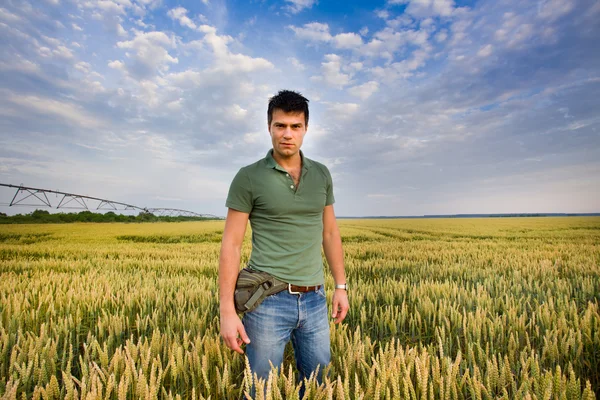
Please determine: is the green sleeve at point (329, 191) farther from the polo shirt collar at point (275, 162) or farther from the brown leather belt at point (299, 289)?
the brown leather belt at point (299, 289)

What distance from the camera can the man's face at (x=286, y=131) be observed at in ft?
6.21

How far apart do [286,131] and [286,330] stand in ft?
3.74

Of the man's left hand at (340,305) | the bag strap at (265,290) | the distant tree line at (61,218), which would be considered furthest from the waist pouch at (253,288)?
the distant tree line at (61,218)

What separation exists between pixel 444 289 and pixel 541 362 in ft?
6.78

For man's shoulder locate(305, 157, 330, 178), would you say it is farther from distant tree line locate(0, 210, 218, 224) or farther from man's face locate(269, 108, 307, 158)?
distant tree line locate(0, 210, 218, 224)

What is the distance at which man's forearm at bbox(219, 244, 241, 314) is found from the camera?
178 centimetres

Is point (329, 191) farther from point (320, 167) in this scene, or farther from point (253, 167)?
point (253, 167)

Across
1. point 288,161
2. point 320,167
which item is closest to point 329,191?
point 320,167

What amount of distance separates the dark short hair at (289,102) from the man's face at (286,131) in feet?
0.08

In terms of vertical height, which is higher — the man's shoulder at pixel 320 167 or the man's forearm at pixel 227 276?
the man's shoulder at pixel 320 167

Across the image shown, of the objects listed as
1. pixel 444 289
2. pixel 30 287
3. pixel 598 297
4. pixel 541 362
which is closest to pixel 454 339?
pixel 541 362

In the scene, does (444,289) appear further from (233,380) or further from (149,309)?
(149,309)

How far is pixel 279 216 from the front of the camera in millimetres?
1909

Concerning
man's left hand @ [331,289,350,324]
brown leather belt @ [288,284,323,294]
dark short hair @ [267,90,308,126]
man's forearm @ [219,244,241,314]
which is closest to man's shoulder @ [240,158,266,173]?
dark short hair @ [267,90,308,126]
